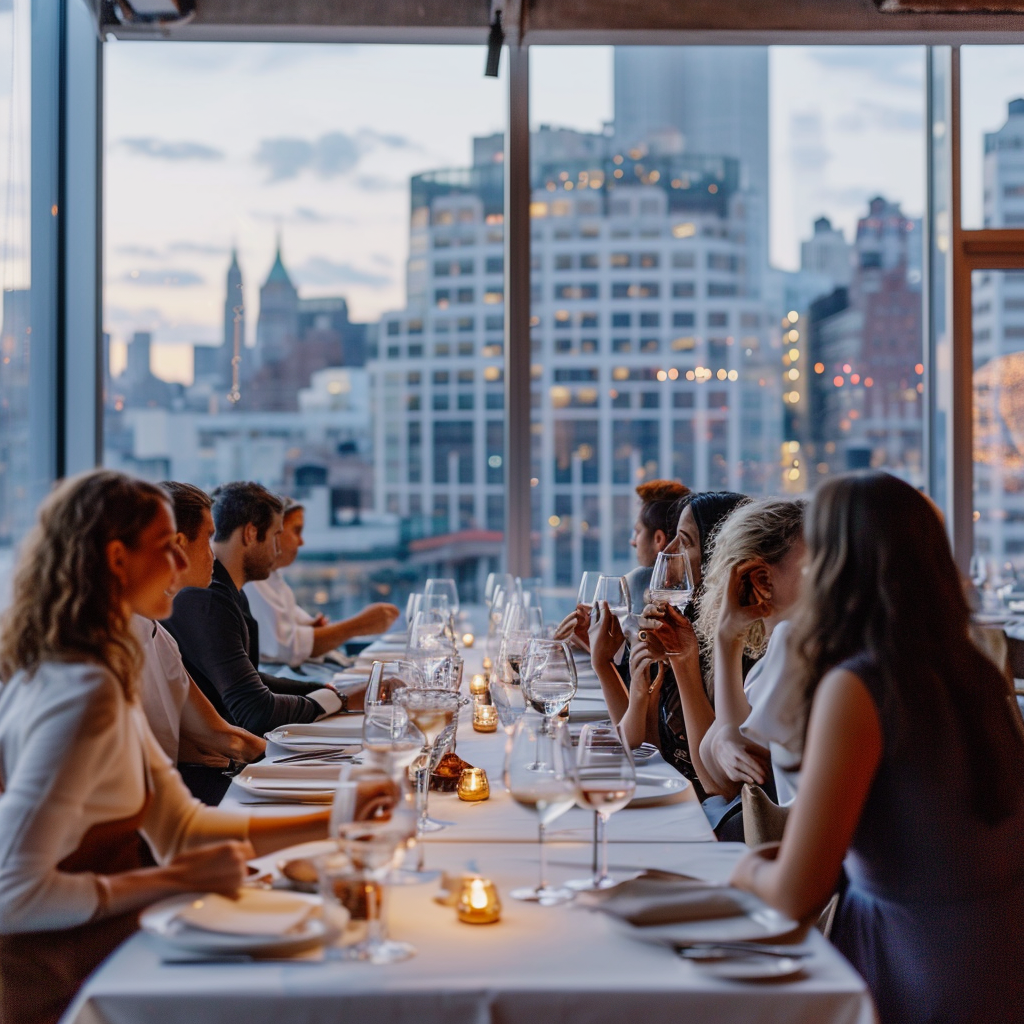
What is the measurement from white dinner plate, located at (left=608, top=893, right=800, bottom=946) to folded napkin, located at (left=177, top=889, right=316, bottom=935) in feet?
1.21

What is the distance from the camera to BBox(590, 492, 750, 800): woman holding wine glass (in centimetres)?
250

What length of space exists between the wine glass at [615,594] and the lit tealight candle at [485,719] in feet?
1.36

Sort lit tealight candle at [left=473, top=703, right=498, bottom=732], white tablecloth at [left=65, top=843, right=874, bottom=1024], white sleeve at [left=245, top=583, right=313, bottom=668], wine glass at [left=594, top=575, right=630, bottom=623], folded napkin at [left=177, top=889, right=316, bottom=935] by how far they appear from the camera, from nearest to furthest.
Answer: white tablecloth at [left=65, top=843, right=874, bottom=1024]
folded napkin at [left=177, top=889, right=316, bottom=935]
lit tealight candle at [left=473, top=703, right=498, bottom=732]
wine glass at [left=594, top=575, right=630, bottom=623]
white sleeve at [left=245, top=583, right=313, bottom=668]

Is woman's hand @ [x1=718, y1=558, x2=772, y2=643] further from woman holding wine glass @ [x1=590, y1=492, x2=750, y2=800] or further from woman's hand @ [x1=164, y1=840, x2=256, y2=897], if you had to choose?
woman's hand @ [x1=164, y1=840, x2=256, y2=897]

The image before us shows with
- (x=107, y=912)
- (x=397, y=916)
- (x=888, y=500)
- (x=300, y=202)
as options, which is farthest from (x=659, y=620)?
(x=300, y=202)

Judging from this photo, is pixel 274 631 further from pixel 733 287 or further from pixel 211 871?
pixel 211 871

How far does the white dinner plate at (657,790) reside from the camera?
5.98 feet

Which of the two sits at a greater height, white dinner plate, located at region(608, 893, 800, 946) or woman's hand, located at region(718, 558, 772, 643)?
woman's hand, located at region(718, 558, 772, 643)

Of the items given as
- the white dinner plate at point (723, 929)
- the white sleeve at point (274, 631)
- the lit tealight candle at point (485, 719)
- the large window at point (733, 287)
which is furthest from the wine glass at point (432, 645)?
the large window at point (733, 287)

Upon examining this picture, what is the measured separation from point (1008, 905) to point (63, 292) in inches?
184

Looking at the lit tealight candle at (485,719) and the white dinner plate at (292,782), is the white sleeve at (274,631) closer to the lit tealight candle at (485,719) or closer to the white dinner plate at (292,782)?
the lit tealight candle at (485,719)

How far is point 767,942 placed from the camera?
1234mm

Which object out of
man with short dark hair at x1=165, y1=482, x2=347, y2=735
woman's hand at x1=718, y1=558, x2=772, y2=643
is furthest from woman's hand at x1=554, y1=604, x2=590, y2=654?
woman's hand at x1=718, y1=558, x2=772, y2=643

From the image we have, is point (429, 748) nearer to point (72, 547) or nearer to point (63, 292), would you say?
point (72, 547)
